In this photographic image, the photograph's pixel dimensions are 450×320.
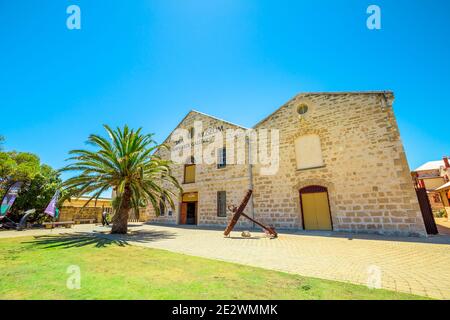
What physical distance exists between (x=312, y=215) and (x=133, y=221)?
60.0ft

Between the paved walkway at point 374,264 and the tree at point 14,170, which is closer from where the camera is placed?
the paved walkway at point 374,264

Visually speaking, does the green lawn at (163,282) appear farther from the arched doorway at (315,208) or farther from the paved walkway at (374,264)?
the arched doorway at (315,208)

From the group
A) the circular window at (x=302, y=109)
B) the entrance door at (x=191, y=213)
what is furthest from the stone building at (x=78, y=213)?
the circular window at (x=302, y=109)

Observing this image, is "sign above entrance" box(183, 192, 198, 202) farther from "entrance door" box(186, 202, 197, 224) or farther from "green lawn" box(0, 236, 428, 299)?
"green lawn" box(0, 236, 428, 299)

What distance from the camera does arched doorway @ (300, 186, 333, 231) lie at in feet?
36.2

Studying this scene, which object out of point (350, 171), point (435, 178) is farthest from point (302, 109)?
point (435, 178)

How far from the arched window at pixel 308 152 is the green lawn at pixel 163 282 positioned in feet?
30.2

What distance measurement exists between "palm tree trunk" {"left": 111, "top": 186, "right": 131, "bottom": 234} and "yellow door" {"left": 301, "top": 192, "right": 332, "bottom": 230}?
10.3 m

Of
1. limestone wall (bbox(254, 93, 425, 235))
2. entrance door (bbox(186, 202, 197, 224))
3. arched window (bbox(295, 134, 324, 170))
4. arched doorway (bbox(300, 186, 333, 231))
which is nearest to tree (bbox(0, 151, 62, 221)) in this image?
entrance door (bbox(186, 202, 197, 224))

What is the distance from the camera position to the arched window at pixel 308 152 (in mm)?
11828

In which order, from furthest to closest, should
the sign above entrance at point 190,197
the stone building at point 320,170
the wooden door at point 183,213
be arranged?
the wooden door at point 183,213
the sign above entrance at point 190,197
the stone building at point 320,170
